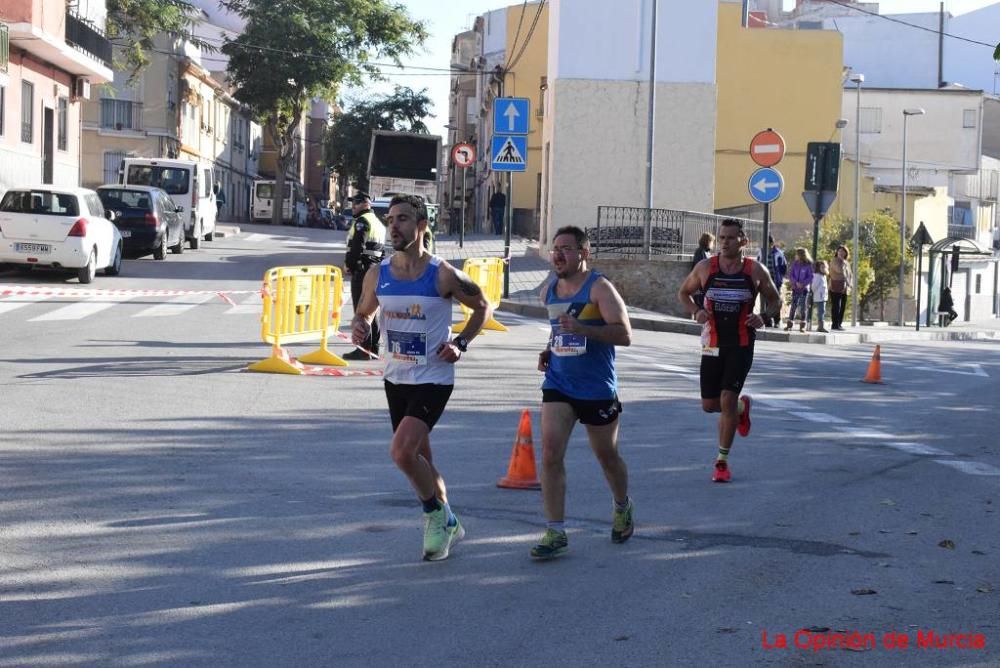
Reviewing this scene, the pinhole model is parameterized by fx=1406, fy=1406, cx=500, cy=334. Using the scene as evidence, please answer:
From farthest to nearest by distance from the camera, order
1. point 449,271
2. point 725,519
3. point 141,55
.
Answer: point 141,55, point 725,519, point 449,271

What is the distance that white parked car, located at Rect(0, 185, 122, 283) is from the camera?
2375 centimetres

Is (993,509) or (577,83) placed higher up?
(577,83)

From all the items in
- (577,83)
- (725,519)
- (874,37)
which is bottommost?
(725,519)

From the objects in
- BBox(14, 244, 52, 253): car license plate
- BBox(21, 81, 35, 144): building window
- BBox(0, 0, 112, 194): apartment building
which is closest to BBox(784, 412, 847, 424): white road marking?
BBox(14, 244, 52, 253): car license plate

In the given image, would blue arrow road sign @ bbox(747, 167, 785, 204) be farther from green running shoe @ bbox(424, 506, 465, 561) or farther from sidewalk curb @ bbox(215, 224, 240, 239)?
sidewalk curb @ bbox(215, 224, 240, 239)

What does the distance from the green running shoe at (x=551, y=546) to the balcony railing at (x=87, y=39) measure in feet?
104

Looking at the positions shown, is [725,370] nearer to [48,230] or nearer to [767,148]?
[767,148]

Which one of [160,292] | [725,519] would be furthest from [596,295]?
[160,292]

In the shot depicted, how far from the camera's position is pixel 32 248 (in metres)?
23.8

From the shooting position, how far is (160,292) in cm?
2328

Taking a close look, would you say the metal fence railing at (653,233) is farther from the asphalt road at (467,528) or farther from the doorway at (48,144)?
the doorway at (48,144)

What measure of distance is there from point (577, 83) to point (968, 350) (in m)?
14.0

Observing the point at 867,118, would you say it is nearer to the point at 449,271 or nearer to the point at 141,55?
the point at 141,55

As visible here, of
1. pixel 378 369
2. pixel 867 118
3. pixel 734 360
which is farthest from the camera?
pixel 867 118
